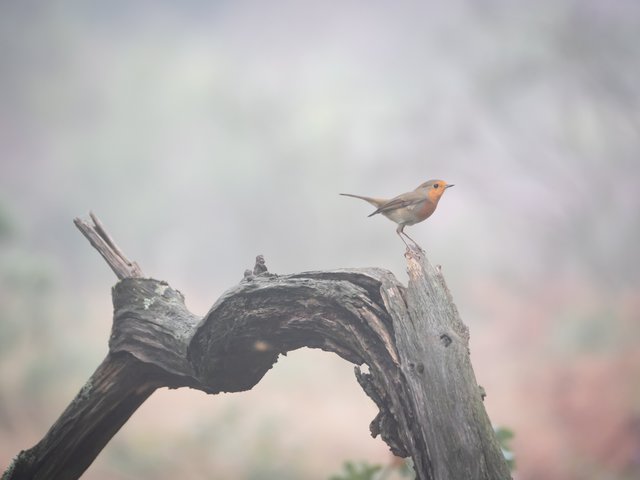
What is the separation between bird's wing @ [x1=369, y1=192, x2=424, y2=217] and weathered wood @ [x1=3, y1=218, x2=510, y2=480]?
2.69ft

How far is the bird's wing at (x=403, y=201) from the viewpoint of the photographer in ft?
12.0

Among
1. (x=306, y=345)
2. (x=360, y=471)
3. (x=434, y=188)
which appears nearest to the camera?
(x=306, y=345)

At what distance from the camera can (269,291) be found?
298 cm

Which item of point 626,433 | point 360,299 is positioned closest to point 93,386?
point 360,299

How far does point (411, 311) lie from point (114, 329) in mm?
1799

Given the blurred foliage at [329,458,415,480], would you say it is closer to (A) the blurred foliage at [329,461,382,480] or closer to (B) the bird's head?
(A) the blurred foliage at [329,461,382,480]

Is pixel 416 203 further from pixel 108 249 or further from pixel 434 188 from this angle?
pixel 108 249

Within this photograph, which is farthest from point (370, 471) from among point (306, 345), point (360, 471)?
point (306, 345)

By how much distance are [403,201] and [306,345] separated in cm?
110

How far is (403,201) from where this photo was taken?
12.2 ft

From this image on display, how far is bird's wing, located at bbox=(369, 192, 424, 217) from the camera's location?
12.0 feet

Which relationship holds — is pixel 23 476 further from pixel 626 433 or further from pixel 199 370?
pixel 626 433

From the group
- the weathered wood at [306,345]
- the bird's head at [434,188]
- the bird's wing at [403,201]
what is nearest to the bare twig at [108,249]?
the weathered wood at [306,345]

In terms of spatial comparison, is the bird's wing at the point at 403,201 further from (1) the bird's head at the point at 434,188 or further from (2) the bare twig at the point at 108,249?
(2) the bare twig at the point at 108,249
